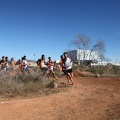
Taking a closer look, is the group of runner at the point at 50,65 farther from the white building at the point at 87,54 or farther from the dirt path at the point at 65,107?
the white building at the point at 87,54

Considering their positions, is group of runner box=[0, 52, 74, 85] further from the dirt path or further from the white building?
the white building

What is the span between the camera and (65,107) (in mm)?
8898

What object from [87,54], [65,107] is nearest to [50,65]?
Answer: [65,107]

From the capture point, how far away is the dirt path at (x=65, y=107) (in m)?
7.82

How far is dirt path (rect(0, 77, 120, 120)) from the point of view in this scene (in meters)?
7.82

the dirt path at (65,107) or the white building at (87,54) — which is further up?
the white building at (87,54)

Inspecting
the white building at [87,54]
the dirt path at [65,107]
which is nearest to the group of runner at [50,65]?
the dirt path at [65,107]

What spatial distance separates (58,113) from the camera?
27.0 ft

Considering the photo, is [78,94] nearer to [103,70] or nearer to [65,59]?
[65,59]

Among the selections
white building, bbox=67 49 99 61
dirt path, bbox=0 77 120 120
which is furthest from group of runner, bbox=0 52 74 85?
white building, bbox=67 49 99 61

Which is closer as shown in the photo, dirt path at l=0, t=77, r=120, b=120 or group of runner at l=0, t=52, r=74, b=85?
dirt path at l=0, t=77, r=120, b=120

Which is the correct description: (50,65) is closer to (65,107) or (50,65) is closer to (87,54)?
(65,107)

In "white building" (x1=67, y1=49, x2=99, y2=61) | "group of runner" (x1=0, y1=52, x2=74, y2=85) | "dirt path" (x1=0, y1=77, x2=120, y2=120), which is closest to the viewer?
"dirt path" (x1=0, y1=77, x2=120, y2=120)

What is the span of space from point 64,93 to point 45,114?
3.31 metres
